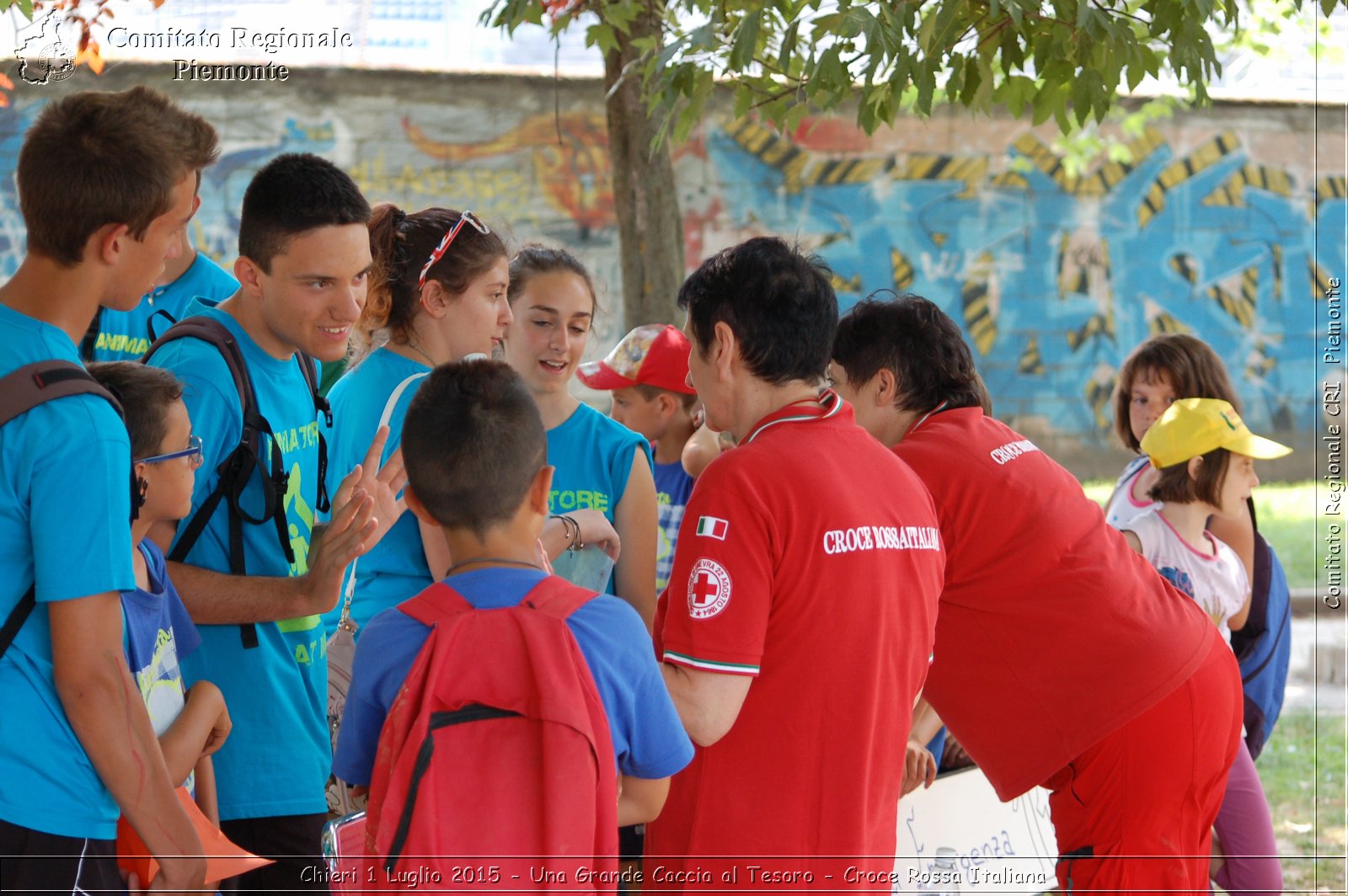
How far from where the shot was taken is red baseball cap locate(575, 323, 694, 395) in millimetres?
4438

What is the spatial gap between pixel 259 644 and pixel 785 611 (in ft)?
3.84

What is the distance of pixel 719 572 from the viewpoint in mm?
2334

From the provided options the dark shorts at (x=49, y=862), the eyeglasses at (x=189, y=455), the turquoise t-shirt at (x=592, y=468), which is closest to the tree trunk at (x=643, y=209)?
the turquoise t-shirt at (x=592, y=468)

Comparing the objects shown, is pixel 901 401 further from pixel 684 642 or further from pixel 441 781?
pixel 441 781

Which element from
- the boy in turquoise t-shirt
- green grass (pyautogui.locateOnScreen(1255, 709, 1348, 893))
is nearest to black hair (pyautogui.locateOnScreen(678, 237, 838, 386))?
the boy in turquoise t-shirt

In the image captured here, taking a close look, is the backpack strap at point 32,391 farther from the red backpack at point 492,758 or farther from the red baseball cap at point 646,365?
the red baseball cap at point 646,365

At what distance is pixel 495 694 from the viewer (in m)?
1.96

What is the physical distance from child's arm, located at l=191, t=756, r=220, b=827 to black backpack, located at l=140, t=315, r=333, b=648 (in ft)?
0.85

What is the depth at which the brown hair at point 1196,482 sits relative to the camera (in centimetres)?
414

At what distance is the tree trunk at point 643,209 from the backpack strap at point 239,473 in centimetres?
343

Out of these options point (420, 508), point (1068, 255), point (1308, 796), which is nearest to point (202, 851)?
point (420, 508)

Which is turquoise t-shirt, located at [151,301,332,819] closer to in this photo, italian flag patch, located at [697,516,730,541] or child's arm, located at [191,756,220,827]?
child's arm, located at [191,756,220,827]

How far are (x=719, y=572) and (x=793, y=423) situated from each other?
A: 0.35 meters

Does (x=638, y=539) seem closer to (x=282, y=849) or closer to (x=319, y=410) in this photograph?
(x=319, y=410)
